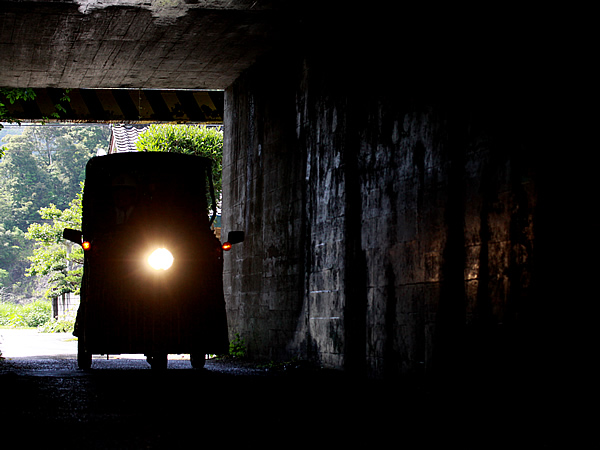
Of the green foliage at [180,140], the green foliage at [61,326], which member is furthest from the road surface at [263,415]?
the green foliage at [61,326]

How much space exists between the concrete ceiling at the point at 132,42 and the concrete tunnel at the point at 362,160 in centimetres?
5

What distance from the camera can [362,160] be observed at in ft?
34.5

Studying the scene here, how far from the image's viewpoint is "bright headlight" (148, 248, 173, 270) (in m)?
10.1

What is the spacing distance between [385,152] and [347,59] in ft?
5.58

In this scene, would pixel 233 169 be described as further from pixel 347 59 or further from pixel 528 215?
pixel 528 215

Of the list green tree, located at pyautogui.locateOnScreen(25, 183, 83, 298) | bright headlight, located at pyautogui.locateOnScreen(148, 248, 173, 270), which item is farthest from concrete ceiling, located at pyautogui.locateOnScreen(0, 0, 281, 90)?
green tree, located at pyautogui.locateOnScreen(25, 183, 83, 298)

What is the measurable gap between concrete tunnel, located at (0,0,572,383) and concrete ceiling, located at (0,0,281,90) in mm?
47

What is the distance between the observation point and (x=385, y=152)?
9.73 meters

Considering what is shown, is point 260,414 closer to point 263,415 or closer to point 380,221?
point 263,415

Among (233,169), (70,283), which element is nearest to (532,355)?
(233,169)

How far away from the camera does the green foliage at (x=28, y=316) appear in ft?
168

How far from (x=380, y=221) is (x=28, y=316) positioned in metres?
46.2

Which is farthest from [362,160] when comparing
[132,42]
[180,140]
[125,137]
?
[125,137]

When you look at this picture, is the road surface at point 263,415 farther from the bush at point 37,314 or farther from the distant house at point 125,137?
the bush at point 37,314
